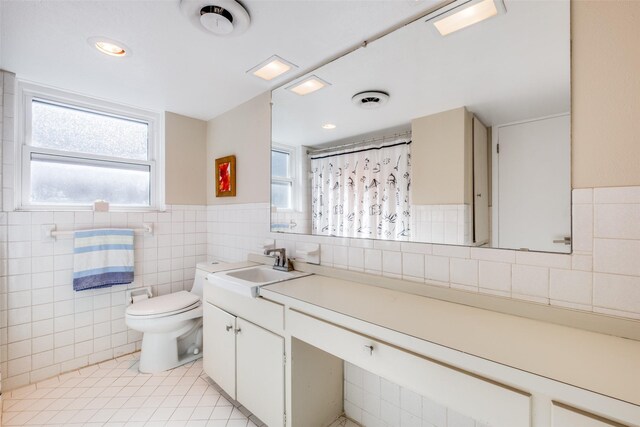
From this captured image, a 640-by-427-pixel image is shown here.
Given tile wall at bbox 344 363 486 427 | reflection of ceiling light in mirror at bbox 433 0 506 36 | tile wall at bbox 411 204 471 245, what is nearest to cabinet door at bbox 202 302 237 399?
tile wall at bbox 344 363 486 427

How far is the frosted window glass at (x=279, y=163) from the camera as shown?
2.15m

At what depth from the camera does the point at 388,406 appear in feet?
5.00

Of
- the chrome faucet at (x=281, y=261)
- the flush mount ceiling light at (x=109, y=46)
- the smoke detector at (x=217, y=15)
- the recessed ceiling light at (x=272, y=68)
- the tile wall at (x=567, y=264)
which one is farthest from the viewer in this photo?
the chrome faucet at (x=281, y=261)

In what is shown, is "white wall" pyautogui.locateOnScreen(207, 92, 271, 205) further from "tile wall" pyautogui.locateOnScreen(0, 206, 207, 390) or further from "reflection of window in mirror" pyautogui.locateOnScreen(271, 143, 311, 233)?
"tile wall" pyautogui.locateOnScreen(0, 206, 207, 390)

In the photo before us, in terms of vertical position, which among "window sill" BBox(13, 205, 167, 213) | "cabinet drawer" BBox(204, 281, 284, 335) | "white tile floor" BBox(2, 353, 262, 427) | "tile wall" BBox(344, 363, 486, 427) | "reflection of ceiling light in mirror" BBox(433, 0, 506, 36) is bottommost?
"white tile floor" BBox(2, 353, 262, 427)

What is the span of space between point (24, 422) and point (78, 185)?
162cm

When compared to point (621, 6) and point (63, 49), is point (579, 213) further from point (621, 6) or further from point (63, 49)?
point (63, 49)

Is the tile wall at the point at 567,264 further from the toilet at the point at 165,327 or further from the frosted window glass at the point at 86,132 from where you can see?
the frosted window glass at the point at 86,132

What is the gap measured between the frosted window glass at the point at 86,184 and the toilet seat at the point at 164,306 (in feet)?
3.11

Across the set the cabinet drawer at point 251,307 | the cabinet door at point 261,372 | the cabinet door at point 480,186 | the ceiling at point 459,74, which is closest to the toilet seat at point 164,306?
the cabinet drawer at point 251,307

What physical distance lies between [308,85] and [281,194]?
81 centimetres

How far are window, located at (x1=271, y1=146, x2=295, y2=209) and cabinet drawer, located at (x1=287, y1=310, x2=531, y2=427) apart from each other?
1123 millimetres

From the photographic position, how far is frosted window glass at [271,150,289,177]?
7.05ft

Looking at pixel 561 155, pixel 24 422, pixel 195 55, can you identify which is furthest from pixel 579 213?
pixel 24 422
